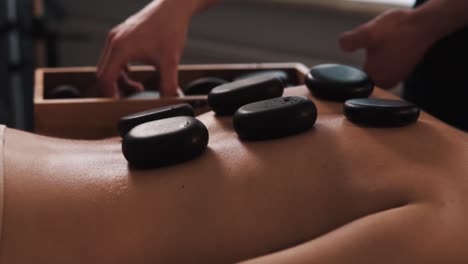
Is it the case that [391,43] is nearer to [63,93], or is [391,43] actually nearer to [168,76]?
[168,76]

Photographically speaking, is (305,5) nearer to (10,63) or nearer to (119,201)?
(10,63)

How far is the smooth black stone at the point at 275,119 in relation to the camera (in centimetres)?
44

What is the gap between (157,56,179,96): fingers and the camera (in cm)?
79

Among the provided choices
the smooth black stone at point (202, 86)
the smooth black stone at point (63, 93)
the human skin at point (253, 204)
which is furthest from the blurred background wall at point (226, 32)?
the human skin at point (253, 204)

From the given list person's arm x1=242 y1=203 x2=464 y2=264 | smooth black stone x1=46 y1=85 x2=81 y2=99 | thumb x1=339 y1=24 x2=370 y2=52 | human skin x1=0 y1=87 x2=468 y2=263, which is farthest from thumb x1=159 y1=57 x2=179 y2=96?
person's arm x1=242 y1=203 x2=464 y2=264

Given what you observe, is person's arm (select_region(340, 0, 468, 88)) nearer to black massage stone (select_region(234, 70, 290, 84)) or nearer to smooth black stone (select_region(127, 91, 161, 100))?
black massage stone (select_region(234, 70, 290, 84))

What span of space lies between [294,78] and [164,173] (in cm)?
51

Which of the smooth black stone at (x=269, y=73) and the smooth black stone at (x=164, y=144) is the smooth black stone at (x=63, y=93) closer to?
the smooth black stone at (x=269, y=73)

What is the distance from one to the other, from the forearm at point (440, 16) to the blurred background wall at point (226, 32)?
52 centimetres

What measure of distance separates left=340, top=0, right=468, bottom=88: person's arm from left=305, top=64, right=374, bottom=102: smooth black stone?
0.22 metres

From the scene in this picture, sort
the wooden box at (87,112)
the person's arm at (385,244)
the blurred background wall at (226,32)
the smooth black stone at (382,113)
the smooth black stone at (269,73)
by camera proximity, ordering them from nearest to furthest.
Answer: the person's arm at (385,244)
the smooth black stone at (382,113)
the wooden box at (87,112)
the smooth black stone at (269,73)
the blurred background wall at (226,32)

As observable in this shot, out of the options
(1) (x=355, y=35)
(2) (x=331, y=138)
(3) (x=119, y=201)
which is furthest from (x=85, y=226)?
(1) (x=355, y=35)

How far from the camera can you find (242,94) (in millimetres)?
508

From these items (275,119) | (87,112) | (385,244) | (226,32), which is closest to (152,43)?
(87,112)
